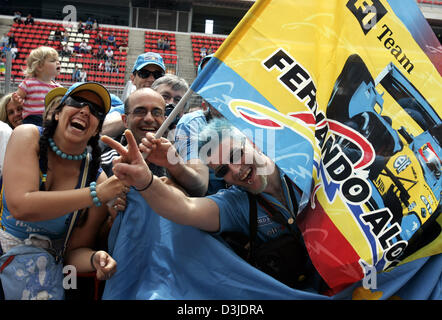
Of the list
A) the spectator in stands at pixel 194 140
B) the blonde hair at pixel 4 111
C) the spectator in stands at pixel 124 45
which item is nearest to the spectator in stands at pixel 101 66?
the spectator in stands at pixel 124 45

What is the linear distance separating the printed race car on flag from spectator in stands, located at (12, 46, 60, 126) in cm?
279

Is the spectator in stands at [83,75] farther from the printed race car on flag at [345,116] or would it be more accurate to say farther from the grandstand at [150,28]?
the printed race car on flag at [345,116]

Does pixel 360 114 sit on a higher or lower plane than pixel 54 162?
higher

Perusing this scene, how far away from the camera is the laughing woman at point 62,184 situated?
177 centimetres

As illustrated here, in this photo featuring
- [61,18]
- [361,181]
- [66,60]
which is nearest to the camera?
[361,181]

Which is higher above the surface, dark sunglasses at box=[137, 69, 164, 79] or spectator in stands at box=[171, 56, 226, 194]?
dark sunglasses at box=[137, 69, 164, 79]

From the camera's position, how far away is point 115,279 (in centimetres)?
190

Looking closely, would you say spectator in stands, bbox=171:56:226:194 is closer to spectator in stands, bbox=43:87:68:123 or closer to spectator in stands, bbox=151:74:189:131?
spectator in stands, bbox=151:74:189:131

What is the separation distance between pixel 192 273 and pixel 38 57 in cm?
316

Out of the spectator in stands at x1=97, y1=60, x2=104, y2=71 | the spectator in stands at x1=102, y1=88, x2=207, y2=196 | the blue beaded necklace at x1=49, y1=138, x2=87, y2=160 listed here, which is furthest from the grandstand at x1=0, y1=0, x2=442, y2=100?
the blue beaded necklace at x1=49, y1=138, x2=87, y2=160

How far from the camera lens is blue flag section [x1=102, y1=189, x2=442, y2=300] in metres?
1.81
